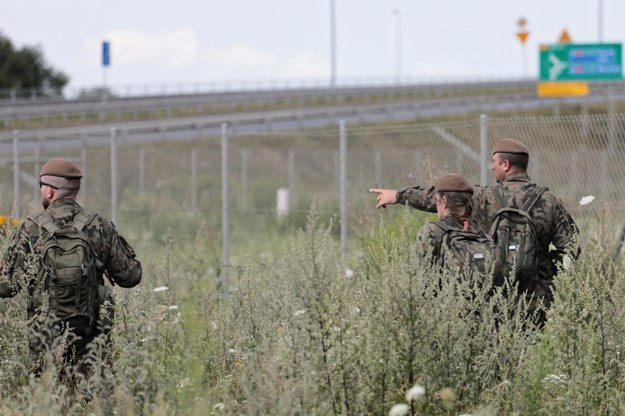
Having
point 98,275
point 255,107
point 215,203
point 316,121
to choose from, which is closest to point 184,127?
point 316,121

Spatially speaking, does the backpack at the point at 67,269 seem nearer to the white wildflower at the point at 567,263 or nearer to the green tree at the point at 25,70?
the white wildflower at the point at 567,263

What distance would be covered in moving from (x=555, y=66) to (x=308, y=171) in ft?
41.2

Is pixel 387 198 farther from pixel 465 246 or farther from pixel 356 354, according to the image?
pixel 356 354

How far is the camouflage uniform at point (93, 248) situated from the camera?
262 inches

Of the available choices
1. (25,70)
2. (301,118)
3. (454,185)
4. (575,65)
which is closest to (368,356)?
(454,185)

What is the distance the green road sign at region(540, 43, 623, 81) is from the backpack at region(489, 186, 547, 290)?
32856mm

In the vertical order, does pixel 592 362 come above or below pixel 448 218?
below

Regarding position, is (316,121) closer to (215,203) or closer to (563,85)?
(563,85)

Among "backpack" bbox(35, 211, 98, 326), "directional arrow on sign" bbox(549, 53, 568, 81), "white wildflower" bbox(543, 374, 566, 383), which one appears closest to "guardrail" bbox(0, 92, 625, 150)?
"directional arrow on sign" bbox(549, 53, 568, 81)

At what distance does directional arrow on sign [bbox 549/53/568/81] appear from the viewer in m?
39.8

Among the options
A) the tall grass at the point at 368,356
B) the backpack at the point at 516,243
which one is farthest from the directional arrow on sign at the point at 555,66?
the tall grass at the point at 368,356

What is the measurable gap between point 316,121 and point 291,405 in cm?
3491

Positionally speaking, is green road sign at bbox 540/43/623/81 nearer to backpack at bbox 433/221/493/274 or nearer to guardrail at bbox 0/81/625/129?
guardrail at bbox 0/81/625/129

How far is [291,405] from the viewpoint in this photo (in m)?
5.31
